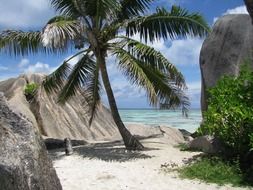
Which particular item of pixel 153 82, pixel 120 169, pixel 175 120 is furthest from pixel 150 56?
pixel 175 120

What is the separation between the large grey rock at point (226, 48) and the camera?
13.9 metres

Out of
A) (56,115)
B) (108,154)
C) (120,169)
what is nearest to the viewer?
(120,169)

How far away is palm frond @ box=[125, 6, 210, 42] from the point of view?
14.1 metres

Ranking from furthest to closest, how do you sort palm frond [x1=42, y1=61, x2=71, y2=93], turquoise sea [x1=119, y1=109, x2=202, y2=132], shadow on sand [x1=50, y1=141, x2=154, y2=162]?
turquoise sea [x1=119, y1=109, x2=202, y2=132]
palm frond [x1=42, y1=61, x2=71, y2=93]
shadow on sand [x1=50, y1=141, x2=154, y2=162]

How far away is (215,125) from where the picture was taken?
1098cm

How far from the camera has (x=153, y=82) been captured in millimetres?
14133

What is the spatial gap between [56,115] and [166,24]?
928cm

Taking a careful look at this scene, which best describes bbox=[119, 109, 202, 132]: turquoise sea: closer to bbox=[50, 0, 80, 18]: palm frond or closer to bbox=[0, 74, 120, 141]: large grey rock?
bbox=[0, 74, 120, 141]: large grey rock

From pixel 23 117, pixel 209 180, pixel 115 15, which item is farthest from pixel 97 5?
pixel 23 117

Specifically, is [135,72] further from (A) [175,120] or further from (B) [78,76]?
(A) [175,120]

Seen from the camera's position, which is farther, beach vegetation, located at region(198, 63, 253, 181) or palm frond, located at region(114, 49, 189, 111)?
palm frond, located at region(114, 49, 189, 111)

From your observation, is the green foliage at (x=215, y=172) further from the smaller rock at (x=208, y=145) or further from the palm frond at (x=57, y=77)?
the palm frond at (x=57, y=77)

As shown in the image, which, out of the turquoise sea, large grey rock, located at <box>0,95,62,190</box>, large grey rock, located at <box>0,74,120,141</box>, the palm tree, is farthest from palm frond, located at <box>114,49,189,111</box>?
the turquoise sea

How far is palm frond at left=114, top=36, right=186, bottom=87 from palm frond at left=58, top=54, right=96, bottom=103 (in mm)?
1646
